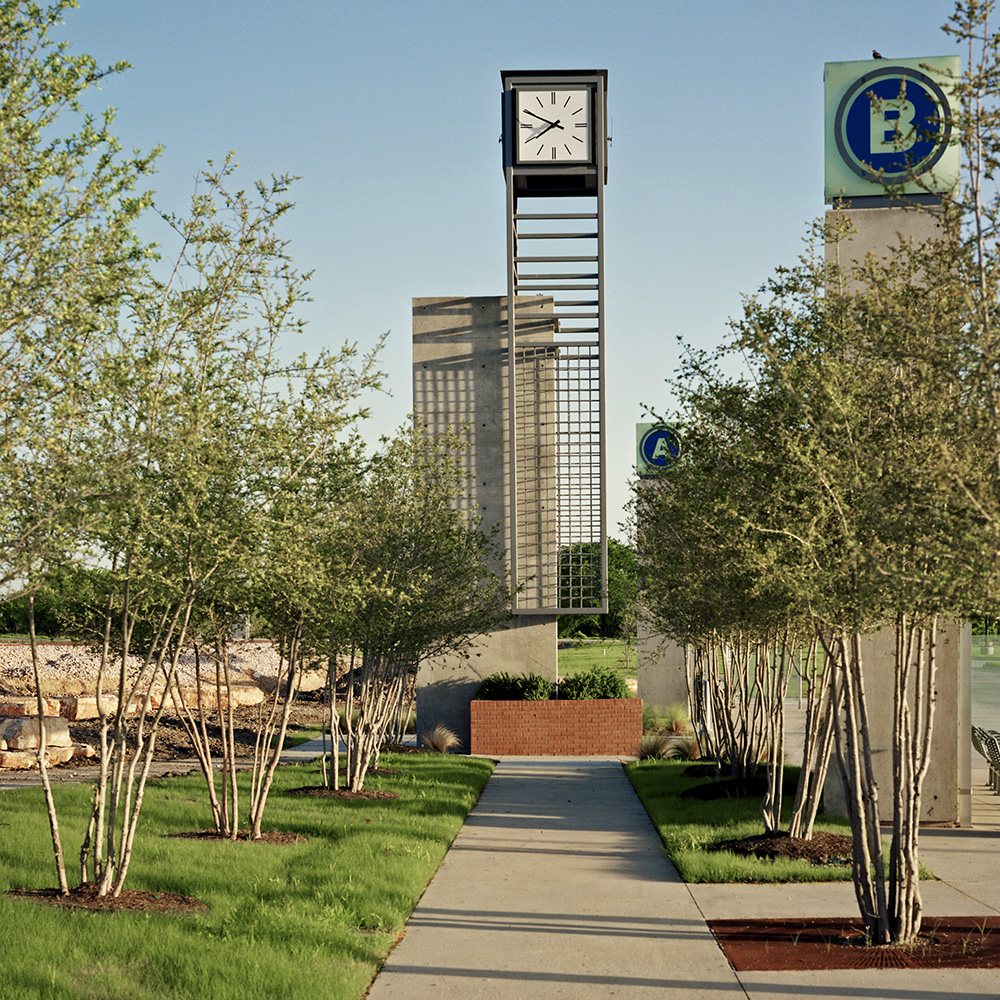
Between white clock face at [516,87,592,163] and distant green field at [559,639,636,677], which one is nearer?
white clock face at [516,87,592,163]

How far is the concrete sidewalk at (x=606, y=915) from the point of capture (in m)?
6.75

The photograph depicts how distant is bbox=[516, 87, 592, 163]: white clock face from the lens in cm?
2225

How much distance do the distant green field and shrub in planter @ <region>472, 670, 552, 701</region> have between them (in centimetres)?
1966

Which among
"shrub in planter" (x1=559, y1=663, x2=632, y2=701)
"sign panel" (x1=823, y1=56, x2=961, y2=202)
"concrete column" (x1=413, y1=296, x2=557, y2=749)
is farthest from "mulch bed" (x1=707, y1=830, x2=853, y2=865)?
"concrete column" (x1=413, y1=296, x2=557, y2=749)

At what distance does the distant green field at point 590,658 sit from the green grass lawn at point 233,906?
31.4 meters

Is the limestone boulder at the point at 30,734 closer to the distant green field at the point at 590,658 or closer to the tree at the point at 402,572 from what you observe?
the tree at the point at 402,572

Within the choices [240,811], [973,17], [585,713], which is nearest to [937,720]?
[240,811]

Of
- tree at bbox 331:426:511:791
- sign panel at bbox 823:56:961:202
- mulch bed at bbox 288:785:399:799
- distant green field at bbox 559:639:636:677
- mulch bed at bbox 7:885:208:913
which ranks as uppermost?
sign panel at bbox 823:56:961:202

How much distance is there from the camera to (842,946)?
7.67 metres

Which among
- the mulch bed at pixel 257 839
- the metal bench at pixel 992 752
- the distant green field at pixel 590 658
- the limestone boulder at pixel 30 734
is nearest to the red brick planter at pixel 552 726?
the metal bench at pixel 992 752

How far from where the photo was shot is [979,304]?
590 cm

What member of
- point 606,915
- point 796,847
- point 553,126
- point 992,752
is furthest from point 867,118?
point 606,915

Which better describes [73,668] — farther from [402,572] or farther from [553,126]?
[553,126]

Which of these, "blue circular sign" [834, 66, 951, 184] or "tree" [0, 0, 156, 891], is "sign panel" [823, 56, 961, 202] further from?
"tree" [0, 0, 156, 891]
